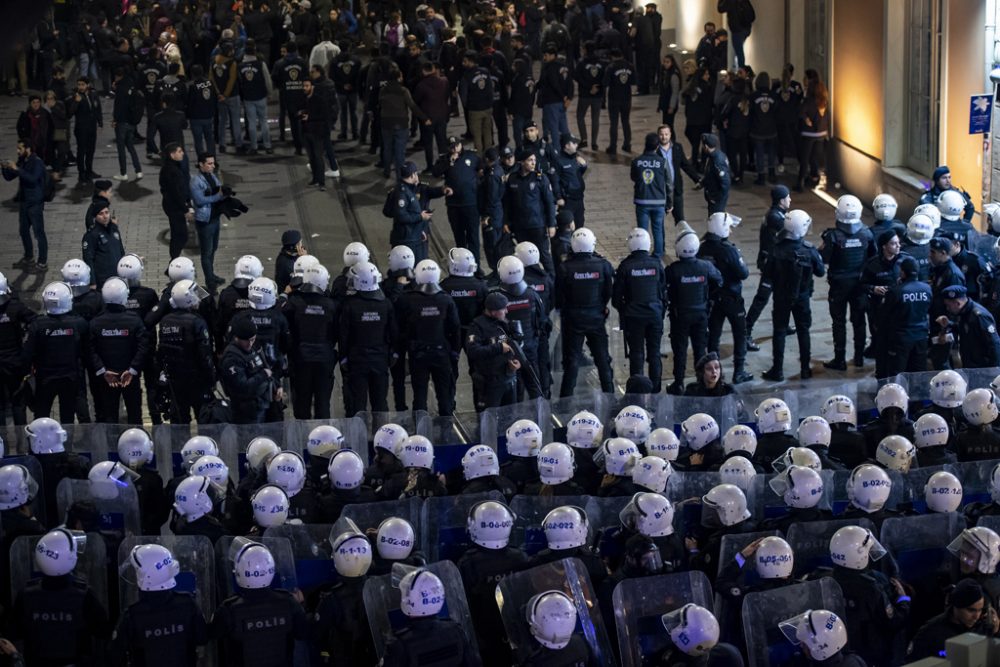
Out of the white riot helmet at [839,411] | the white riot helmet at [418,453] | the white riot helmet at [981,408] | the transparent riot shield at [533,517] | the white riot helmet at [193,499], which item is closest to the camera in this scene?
the transparent riot shield at [533,517]

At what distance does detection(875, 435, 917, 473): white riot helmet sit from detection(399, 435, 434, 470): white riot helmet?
3.11 metres

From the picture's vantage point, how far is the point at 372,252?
21078mm

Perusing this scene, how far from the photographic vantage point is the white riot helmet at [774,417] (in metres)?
11.7

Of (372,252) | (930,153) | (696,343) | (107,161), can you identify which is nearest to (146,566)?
(696,343)

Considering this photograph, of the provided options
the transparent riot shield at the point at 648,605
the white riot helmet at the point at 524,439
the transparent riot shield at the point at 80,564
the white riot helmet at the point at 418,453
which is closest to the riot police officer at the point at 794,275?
the white riot helmet at the point at 524,439

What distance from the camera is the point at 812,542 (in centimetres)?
986

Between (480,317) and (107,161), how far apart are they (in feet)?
42.4

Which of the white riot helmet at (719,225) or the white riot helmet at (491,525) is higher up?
A: the white riot helmet at (719,225)

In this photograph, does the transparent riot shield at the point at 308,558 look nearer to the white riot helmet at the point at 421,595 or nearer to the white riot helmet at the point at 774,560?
the white riot helmet at the point at 421,595

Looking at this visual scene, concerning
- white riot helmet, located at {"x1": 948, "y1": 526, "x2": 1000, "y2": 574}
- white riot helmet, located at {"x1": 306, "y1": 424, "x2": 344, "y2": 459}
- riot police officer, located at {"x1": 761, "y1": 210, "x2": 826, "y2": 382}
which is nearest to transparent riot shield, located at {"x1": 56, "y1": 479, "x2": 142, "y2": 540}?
white riot helmet, located at {"x1": 306, "y1": 424, "x2": 344, "y2": 459}

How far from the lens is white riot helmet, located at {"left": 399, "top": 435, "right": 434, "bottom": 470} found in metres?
11.3

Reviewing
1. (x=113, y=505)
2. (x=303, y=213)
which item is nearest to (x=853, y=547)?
A: (x=113, y=505)

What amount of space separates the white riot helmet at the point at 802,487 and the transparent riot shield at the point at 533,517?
1.26 metres

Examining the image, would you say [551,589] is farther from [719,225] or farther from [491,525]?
[719,225]
